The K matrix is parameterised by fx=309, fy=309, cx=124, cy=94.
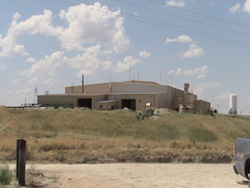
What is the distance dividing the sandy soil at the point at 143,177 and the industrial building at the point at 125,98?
5023 centimetres

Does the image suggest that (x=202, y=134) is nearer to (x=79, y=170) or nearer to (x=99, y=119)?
(x=99, y=119)

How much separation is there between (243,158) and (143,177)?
12.7ft

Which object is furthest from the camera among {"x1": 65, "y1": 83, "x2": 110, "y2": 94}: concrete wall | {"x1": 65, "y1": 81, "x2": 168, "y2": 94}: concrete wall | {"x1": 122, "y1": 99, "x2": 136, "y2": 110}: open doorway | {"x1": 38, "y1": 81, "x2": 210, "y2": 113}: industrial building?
{"x1": 65, "y1": 83, "x2": 110, "y2": 94}: concrete wall

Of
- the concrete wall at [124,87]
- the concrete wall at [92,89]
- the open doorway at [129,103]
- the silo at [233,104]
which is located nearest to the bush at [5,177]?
the open doorway at [129,103]

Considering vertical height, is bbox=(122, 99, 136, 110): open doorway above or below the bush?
above

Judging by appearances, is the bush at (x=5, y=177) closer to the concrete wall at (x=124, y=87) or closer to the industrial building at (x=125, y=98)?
the industrial building at (x=125, y=98)

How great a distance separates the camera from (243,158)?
800cm

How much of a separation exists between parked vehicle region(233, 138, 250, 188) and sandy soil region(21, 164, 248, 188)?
1452 millimetres

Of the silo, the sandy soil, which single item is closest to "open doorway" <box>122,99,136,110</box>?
the silo

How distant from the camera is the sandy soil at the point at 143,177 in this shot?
368 inches

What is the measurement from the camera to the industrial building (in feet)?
213

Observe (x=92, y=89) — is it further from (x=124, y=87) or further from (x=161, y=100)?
(x=161, y=100)

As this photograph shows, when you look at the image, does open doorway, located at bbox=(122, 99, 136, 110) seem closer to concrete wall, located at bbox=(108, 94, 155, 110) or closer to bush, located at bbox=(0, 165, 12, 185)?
concrete wall, located at bbox=(108, 94, 155, 110)

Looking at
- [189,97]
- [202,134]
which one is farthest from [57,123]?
[189,97]
